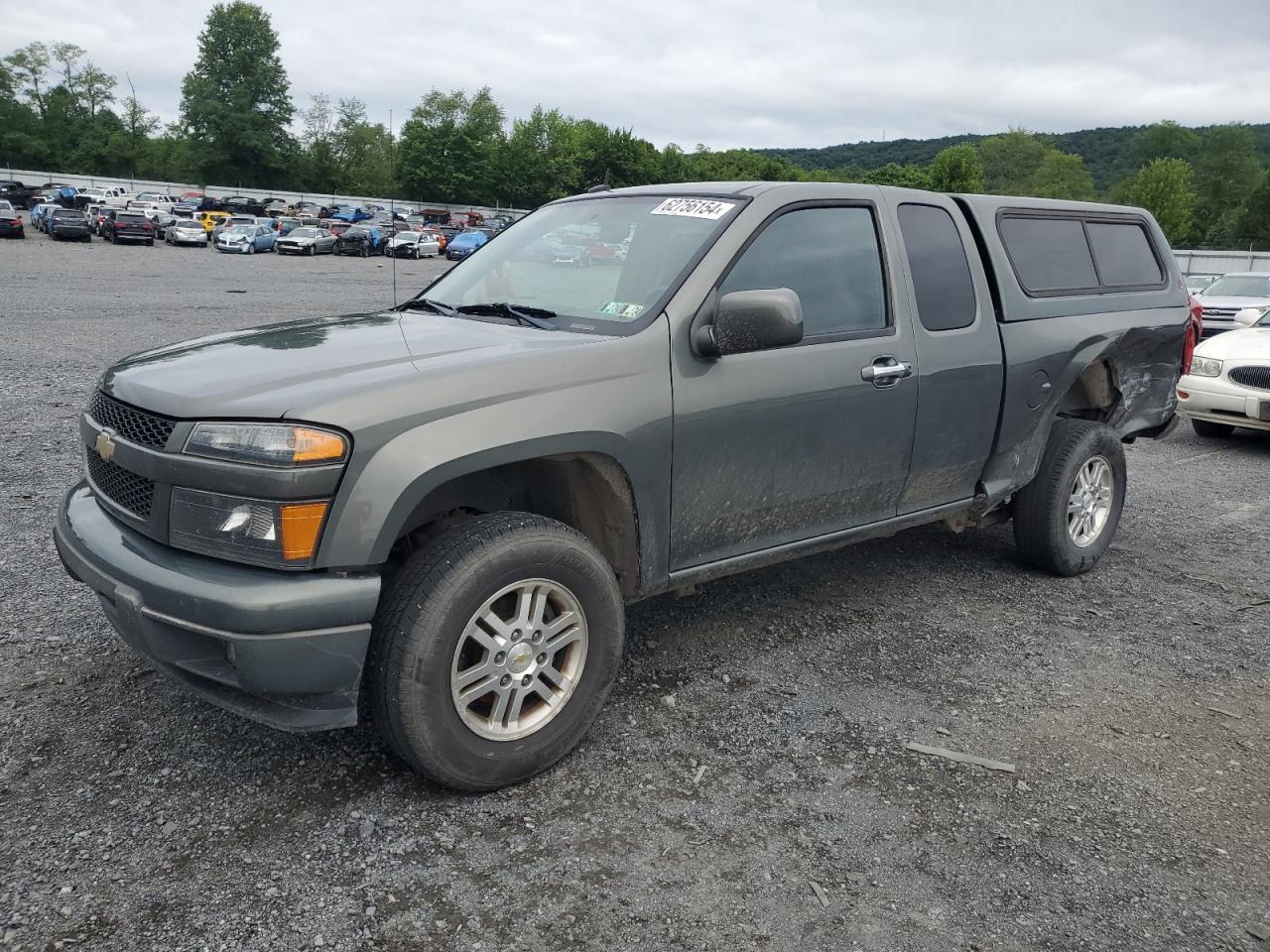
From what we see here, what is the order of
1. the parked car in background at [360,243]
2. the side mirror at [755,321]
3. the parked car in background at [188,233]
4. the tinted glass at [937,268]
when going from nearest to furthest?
the side mirror at [755,321] < the tinted glass at [937,268] < the parked car in background at [188,233] < the parked car in background at [360,243]

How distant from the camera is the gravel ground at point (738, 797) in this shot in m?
2.54

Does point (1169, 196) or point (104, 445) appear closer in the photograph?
point (104, 445)

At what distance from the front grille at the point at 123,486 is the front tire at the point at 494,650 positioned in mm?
732

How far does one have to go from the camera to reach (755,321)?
3254 millimetres

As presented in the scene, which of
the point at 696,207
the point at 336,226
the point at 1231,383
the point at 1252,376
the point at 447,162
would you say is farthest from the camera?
the point at 447,162

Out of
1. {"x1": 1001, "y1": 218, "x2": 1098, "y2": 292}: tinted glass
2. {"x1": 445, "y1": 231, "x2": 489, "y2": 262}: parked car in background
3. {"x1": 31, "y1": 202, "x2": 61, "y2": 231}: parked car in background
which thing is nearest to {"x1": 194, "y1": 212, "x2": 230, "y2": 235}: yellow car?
{"x1": 31, "y1": 202, "x2": 61, "y2": 231}: parked car in background

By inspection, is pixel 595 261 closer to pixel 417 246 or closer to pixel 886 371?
pixel 886 371

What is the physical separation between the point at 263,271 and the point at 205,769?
29.6 meters

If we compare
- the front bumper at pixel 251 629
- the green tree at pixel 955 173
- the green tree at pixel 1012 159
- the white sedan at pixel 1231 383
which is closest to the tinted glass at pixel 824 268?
the front bumper at pixel 251 629

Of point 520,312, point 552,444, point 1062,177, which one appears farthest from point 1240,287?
point 1062,177

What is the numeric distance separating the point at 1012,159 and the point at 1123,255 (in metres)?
131

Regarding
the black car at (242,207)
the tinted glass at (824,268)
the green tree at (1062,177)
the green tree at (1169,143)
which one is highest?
the green tree at (1169,143)

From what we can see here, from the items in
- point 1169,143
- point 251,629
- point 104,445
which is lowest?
point 251,629

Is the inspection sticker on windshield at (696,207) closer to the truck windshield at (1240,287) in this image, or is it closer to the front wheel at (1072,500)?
the front wheel at (1072,500)
